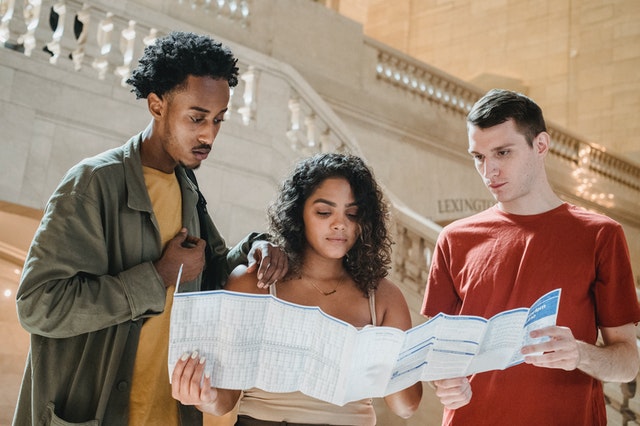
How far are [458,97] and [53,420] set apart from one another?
35.4ft

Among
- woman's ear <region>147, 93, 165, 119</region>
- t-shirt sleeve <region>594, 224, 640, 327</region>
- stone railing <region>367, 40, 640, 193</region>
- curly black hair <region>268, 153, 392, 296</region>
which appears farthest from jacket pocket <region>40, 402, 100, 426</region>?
stone railing <region>367, 40, 640, 193</region>

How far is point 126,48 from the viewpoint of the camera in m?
6.08

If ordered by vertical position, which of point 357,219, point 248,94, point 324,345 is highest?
point 248,94

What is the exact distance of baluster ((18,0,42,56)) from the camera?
5.48 m

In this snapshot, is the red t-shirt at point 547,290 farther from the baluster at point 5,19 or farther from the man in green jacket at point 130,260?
the baluster at point 5,19

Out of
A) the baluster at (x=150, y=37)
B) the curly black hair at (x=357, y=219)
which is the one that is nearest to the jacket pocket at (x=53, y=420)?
the curly black hair at (x=357, y=219)

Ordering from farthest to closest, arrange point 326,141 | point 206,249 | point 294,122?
1. point 326,141
2. point 294,122
3. point 206,249

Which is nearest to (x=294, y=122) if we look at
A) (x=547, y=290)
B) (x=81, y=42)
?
(x=81, y=42)

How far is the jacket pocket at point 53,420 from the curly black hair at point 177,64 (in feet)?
3.29

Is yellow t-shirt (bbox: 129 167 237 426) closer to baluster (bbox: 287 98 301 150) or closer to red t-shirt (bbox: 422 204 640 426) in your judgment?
red t-shirt (bbox: 422 204 640 426)

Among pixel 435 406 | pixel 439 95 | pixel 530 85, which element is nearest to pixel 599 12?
pixel 530 85

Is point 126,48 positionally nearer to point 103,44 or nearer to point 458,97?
point 103,44

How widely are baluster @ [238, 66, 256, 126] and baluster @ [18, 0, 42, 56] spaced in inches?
68.5

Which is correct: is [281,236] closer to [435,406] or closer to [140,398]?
[140,398]
